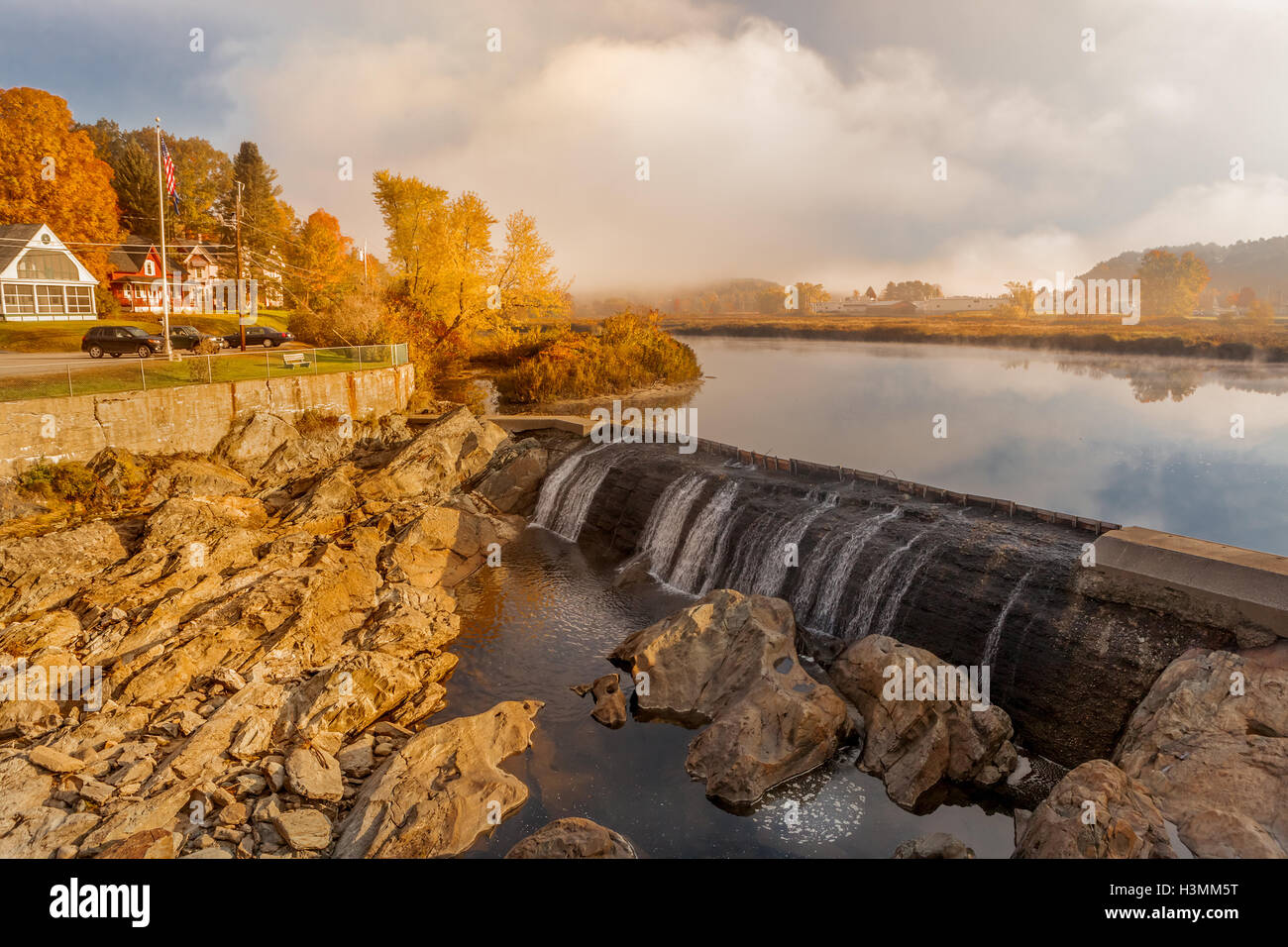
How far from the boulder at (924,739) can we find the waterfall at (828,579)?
11.5 feet

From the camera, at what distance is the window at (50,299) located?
44.7 m

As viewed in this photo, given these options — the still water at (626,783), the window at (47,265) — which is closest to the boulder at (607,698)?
the still water at (626,783)

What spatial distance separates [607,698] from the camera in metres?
14.8

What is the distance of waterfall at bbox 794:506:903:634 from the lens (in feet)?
56.2

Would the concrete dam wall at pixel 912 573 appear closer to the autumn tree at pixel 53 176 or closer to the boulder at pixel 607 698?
the boulder at pixel 607 698

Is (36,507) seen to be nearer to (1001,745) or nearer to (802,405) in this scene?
(1001,745)

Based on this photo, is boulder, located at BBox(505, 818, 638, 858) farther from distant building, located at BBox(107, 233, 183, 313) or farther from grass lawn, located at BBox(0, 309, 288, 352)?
distant building, located at BBox(107, 233, 183, 313)

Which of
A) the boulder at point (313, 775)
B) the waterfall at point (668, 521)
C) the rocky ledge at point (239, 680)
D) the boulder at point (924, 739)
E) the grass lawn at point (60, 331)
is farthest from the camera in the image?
the grass lawn at point (60, 331)

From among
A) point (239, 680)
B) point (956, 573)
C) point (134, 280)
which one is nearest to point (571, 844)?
point (239, 680)

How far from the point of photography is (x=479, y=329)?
1981 inches

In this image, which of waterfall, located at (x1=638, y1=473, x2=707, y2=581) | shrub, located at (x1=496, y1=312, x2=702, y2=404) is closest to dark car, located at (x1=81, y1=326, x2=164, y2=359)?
shrub, located at (x1=496, y1=312, x2=702, y2=404)

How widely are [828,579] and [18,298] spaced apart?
5349 centimetres

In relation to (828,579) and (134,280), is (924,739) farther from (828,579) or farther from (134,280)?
(134,280)

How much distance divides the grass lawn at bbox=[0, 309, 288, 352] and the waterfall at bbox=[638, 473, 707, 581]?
3347 centimetres
